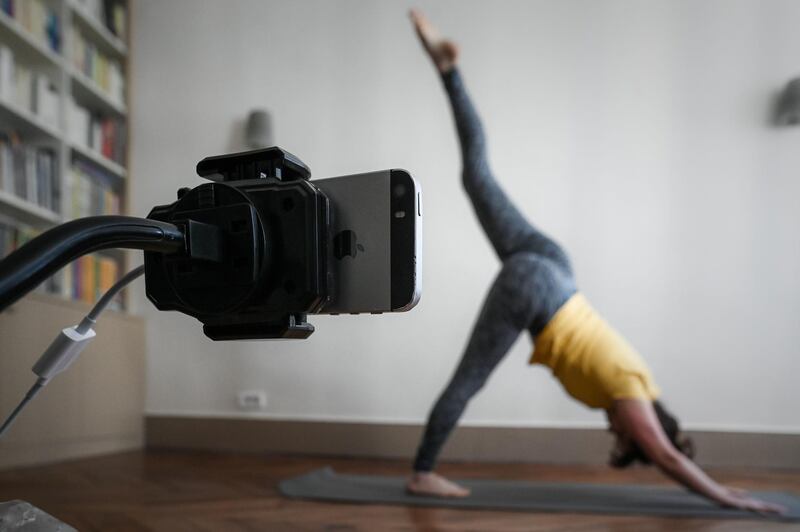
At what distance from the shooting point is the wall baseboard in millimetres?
2260

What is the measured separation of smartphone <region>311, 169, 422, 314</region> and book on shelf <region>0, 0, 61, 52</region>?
233cm

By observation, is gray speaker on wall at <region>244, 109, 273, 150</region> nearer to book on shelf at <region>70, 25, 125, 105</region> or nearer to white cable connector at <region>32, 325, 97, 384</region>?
book on shelf at <region>70, 25, 125, 105</region>

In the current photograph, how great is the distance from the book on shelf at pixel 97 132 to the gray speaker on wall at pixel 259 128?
1.98 ft

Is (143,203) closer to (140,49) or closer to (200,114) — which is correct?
(200,114)

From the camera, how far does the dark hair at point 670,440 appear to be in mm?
1676

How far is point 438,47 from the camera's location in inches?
67.1

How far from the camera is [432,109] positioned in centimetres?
264

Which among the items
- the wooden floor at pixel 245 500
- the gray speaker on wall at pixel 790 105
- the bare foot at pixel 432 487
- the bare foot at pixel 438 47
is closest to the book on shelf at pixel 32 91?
the wooden floor at pixel 245 500

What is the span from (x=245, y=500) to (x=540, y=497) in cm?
75

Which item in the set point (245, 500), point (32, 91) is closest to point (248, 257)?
point (245, 500)

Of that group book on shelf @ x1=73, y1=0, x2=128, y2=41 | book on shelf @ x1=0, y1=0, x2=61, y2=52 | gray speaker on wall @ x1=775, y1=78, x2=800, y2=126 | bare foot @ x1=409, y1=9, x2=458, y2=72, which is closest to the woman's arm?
bare foot @ x1=409, y1=9, x2=458, y2=72

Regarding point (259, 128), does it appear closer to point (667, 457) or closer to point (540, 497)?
point (540, 497)

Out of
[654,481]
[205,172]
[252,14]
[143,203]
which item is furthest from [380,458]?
[205,172]

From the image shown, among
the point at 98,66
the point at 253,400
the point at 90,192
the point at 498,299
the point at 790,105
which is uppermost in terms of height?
the point at 98,66
